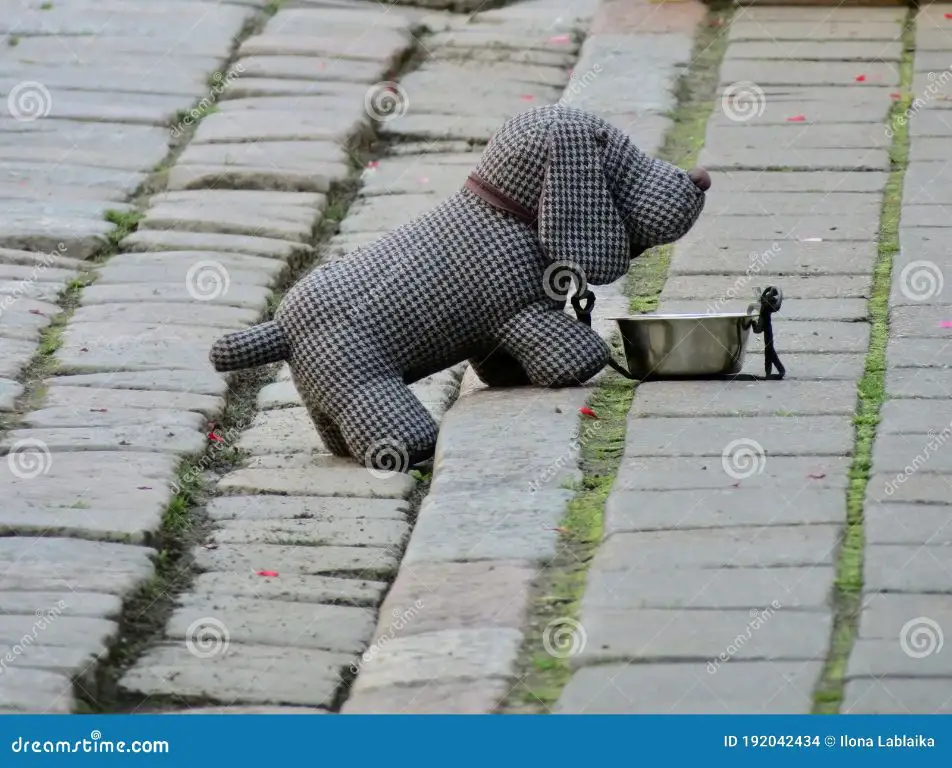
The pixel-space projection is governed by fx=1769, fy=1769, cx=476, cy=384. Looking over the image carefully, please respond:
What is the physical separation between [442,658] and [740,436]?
1.00m

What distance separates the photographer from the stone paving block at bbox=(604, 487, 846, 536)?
11.0 ft

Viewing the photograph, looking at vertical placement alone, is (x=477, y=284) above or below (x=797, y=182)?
below

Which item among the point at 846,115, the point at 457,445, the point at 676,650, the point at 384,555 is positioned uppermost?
the point at 846,115

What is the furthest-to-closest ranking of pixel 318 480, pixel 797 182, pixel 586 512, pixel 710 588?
1. pixel 797 182
2. pixel 318 480
3. pixel 586 512
4. pixel 710 588

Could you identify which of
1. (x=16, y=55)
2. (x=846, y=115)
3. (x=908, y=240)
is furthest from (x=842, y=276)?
(x=16, y=55)

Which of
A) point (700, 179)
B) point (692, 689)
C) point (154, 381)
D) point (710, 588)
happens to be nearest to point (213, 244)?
point (154, 381)

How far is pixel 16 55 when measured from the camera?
6457mm

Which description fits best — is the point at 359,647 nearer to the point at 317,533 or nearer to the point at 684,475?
the point at 317,533

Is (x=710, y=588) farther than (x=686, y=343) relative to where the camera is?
Answer: No

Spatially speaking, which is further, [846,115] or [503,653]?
[846,115]

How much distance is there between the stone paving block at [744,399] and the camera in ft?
12.6

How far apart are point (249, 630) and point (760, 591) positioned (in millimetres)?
918

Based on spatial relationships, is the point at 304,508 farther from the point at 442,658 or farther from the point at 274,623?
the point at 442,658

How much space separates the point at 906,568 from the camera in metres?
3.15
